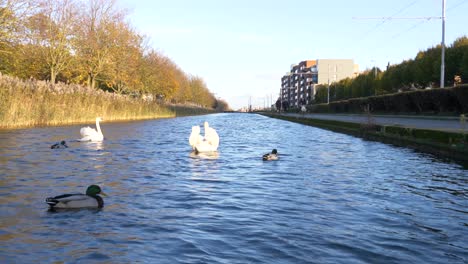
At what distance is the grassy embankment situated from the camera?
1046 inches

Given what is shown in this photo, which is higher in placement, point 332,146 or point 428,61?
point 428,61

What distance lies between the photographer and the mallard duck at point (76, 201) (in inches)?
300

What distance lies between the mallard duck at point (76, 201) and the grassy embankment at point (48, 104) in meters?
19.9

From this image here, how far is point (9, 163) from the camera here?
1328 cm

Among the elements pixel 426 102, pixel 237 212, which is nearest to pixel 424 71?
pixel 426 102

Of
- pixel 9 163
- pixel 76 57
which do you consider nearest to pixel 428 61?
pixel 76 57

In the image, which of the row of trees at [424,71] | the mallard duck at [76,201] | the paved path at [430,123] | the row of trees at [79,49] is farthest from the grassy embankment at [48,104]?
the row of trees at [424,71]

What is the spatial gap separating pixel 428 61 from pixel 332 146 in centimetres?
4481

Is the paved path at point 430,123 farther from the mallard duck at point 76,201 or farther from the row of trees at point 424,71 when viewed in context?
the row of trees at point 424,71

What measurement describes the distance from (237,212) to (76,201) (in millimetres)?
2664

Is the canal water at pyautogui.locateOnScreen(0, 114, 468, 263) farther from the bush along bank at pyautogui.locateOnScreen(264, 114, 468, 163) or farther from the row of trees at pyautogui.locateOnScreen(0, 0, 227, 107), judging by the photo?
the row of trees at pyautogui.locateOnScreen(0, 0, 227, 107)

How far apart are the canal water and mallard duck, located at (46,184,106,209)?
0.66 feet

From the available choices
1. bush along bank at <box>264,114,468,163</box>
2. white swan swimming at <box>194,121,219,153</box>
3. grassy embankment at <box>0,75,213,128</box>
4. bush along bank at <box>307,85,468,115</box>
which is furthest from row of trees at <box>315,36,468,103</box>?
white swan swimming at <box>194,121,219,153</box>

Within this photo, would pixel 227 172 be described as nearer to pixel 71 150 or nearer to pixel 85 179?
pixel 85 179
